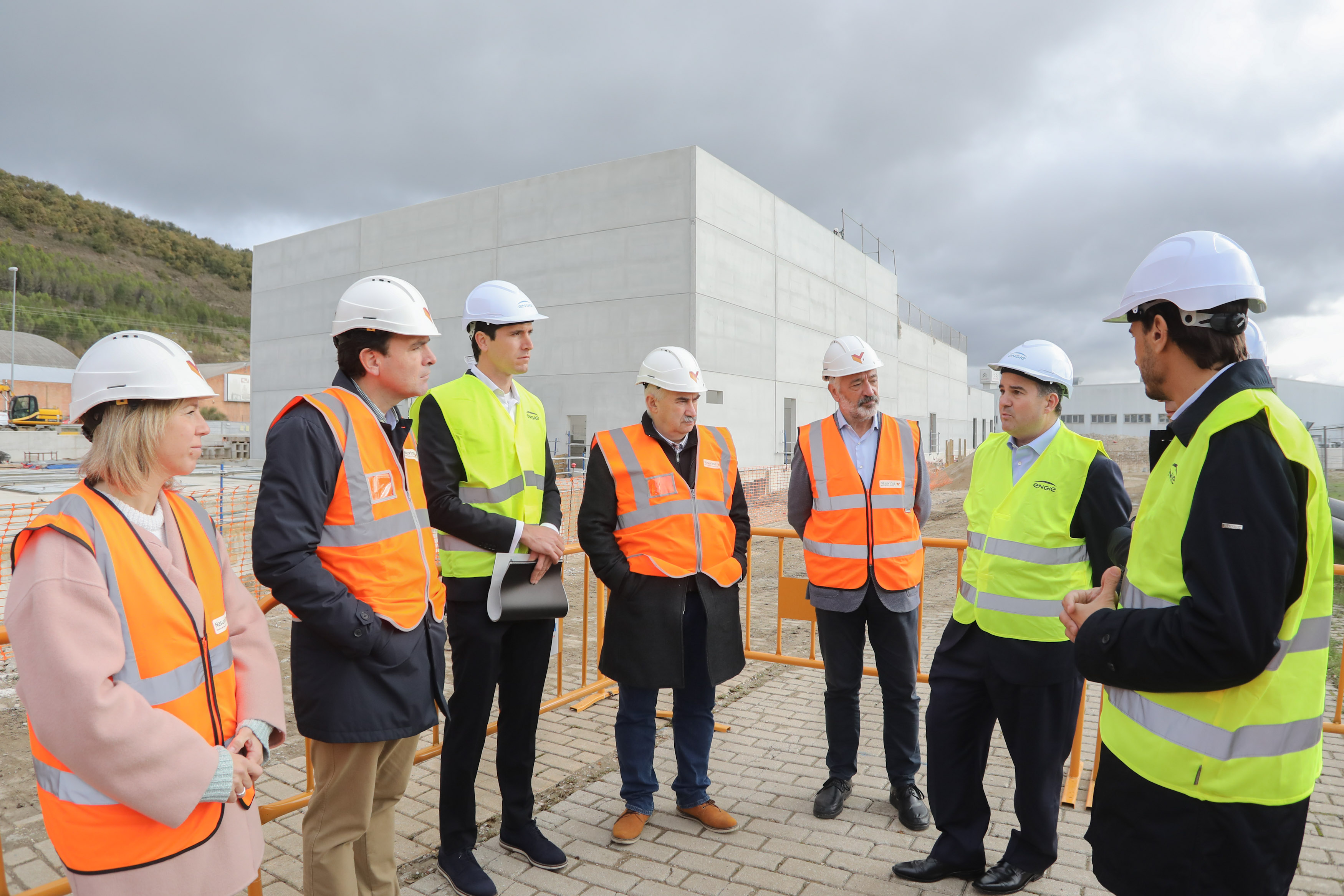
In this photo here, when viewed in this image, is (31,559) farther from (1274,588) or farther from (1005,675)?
(1005,675)

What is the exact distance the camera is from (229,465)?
3800 centimetres

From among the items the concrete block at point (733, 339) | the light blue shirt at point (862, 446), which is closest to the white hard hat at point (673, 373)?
the light blue shirt at point (862, 446)

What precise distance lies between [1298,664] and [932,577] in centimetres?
1211

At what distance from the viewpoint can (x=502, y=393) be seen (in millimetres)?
3617

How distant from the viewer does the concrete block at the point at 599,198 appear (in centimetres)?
2328

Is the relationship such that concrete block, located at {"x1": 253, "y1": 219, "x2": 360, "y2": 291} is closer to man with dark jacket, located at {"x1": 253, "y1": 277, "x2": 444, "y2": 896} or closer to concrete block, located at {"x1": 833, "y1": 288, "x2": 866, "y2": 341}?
concrete block, located at {"x1": 833, "y1": 288, "x2": 866, "y2": 341}

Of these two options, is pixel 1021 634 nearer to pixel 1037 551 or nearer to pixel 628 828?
pixel 1037 551

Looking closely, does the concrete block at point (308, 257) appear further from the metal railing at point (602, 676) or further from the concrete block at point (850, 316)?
the metal railing at point (602, 676)

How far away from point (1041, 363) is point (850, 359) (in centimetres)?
105

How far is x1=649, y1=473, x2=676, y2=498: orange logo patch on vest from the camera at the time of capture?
12.9 ft

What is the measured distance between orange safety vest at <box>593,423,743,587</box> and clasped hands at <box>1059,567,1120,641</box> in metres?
1.94

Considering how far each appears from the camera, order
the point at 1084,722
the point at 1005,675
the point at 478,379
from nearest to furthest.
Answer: the point at 1005,675, the point at 478,379, the point at 1084,722

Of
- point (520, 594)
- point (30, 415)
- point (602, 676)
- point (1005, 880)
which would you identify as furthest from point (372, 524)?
point (30, 415)

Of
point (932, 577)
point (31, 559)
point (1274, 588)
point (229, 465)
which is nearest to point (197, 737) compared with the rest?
point (31, 559)
